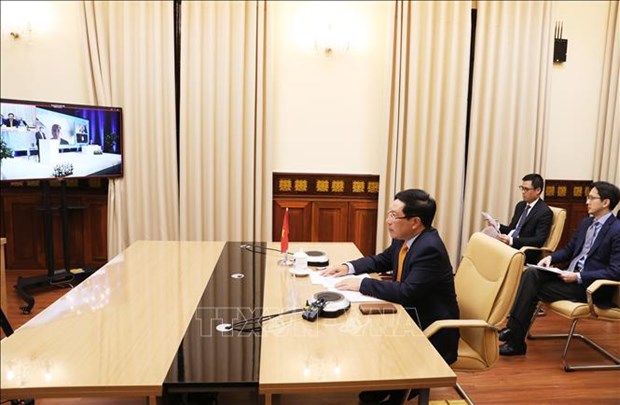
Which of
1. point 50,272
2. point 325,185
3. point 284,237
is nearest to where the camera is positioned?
point 284,237

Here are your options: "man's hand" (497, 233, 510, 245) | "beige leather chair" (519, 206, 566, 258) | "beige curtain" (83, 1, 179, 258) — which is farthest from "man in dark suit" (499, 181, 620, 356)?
"beige curtain" (83, 1, 179, 258)

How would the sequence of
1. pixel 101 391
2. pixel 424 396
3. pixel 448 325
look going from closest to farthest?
pixel 101 391 < pixel 424 396 < pixel 448 325

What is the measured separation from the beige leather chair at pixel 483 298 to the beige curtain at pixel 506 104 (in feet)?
8.13

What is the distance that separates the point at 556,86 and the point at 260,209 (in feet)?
10.6

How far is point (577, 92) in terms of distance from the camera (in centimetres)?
484

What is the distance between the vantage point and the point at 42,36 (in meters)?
4.45

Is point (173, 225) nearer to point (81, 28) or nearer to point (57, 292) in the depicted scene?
point (57, 292)

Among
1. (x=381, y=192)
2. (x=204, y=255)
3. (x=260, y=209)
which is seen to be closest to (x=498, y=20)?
(x=381, y=192)

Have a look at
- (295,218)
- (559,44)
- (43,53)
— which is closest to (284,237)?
(295,218)

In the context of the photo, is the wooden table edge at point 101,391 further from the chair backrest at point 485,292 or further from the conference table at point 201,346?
the chair backrest at point 485,292

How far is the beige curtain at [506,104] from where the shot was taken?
14.9 ft

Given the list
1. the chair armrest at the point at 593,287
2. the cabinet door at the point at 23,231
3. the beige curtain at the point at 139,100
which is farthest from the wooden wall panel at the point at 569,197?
the cabinet door at the point at 23,231

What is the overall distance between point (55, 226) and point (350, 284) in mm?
3665

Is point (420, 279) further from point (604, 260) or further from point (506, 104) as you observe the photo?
point (506, 104)
